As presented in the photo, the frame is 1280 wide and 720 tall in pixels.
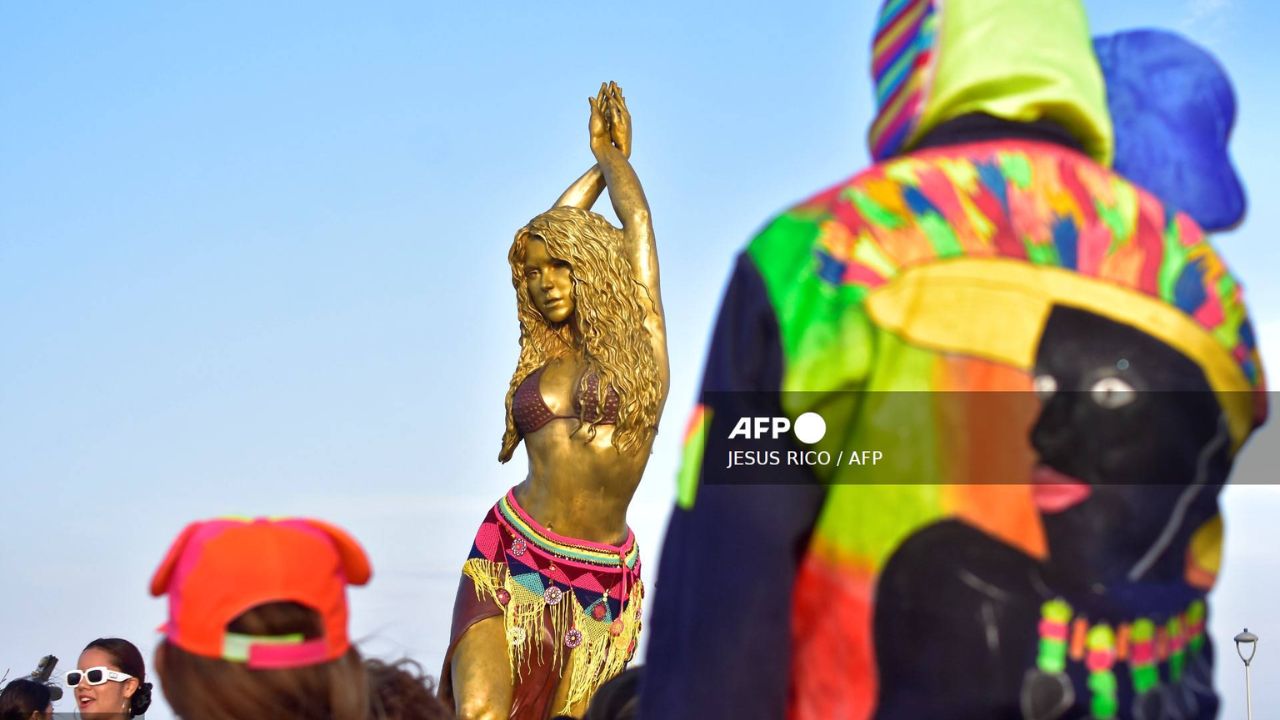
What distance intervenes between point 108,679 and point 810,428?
3560 millimetres

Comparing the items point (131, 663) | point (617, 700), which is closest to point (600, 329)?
point (131, 663)

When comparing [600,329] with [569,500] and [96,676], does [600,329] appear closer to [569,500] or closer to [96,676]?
[569,500]

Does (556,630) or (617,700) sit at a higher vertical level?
(617,700)

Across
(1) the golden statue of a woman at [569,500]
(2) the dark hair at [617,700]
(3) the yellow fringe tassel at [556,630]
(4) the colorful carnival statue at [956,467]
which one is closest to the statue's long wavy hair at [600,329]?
(1) the golden statue of a woman at [569,500]

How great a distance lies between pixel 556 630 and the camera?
5.70 metres

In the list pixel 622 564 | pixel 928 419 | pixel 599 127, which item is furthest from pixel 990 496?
pixel 599 127

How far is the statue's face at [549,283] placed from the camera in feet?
19.2

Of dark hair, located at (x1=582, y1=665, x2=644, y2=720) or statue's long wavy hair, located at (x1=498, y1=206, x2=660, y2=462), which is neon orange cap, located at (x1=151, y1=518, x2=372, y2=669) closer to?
dark hair, located at (x1=582, y1=665, x2=644, y2=720)

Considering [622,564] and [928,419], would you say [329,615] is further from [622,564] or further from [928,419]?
[622,564]

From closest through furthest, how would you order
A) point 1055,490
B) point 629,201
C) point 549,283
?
1. point 1055,490
2. point 549,283
3. point 629,201

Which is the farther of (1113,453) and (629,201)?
(629,201)

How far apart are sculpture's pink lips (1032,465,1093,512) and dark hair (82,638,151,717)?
3.69 meters

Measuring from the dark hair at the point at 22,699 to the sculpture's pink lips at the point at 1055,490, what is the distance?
453 centimetres

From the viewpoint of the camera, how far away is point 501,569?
5.77 meters
